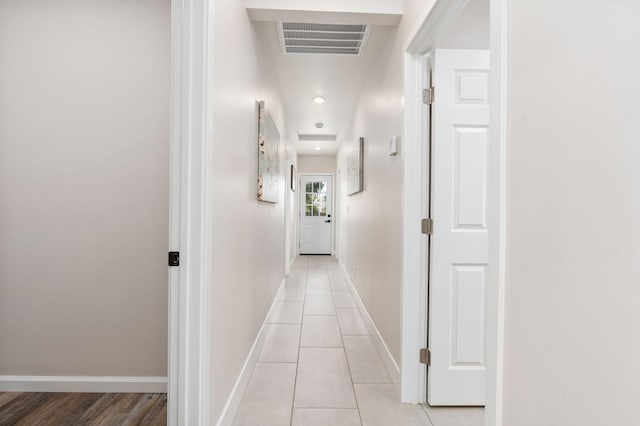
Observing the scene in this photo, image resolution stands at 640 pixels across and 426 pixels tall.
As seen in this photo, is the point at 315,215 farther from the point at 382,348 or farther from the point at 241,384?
the point at 241,384

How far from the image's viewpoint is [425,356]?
1921mm

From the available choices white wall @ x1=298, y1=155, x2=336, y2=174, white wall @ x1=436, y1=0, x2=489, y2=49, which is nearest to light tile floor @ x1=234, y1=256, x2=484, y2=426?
white wall @ x1=436, y1=0, x2=489, y2=49

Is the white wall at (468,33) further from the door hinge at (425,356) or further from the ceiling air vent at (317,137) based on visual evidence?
the ceiling air vent at (317,137)

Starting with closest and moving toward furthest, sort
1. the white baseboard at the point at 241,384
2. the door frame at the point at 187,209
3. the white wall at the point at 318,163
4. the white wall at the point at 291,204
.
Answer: the door frame at the point at 187,209 < the white baseboard at the point at 241,384 < the white wall at the point at 291,204 < the white wall at the point at 318,163

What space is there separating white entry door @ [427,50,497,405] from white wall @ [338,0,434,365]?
24 cm

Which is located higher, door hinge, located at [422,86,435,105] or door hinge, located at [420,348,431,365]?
door hinge, located at [422,86,435,105]

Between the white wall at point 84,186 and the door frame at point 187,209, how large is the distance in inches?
33.1

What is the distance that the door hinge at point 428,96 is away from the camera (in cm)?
192

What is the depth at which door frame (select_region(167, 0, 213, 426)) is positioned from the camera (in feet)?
4.25

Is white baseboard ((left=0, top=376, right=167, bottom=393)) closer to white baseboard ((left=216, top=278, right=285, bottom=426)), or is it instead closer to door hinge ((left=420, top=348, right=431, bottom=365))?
white baseboard ((left=216, top=278, right=285, bottom=426))

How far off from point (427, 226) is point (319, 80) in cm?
243

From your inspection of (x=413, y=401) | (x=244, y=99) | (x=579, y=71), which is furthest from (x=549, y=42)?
(x=413, y=401)

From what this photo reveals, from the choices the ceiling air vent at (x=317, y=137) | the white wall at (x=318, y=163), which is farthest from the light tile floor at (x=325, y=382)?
the white wall at (x=318, y=163)

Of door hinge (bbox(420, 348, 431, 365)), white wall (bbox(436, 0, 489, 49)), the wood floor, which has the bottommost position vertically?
the wood floor
